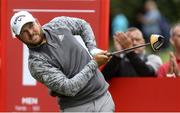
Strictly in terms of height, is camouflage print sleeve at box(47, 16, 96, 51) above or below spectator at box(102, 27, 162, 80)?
above

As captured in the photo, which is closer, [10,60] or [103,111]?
[103,111]

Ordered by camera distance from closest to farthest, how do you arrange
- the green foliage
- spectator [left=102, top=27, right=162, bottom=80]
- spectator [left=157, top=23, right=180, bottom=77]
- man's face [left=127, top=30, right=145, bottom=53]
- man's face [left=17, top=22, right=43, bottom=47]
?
1. man's face [left=17, top=22, right=43, bottom=47]
2. spectator [left=102, top=27, right=162, bottom=80]
3. spectator [left=157, top=23, right=180, bottom=77]
4. man's face [left=127, top=30, right=145, bottom=53]
5. the green foliage

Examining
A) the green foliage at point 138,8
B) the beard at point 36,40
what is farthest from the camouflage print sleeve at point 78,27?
the green foliage at point 138,8

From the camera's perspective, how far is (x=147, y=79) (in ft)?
33.9

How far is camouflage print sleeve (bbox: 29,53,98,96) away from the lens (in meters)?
8.85

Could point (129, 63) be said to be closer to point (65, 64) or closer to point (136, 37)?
point (136, 37)

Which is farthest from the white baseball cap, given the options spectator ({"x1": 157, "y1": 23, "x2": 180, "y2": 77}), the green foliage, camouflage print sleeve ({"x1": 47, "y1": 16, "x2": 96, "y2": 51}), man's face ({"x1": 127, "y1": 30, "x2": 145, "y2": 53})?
the green foliage

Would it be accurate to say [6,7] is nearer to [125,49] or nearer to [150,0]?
[125,49]

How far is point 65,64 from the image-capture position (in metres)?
8.97

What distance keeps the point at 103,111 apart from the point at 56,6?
1727 mm

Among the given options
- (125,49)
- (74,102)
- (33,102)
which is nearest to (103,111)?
(74,102)

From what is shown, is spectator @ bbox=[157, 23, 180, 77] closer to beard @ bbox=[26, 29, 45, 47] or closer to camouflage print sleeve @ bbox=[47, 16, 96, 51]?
camouflage print sleeve @ bbox=[47, 16, 96, 51]

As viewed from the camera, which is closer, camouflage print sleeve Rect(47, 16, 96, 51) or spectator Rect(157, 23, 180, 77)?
camouflage print sleeve Rect(47, 16, 96, 51)

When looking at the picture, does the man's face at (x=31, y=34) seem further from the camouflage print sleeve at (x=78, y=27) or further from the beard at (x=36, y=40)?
the camouflage print sleeve at (x=78, y=27)
